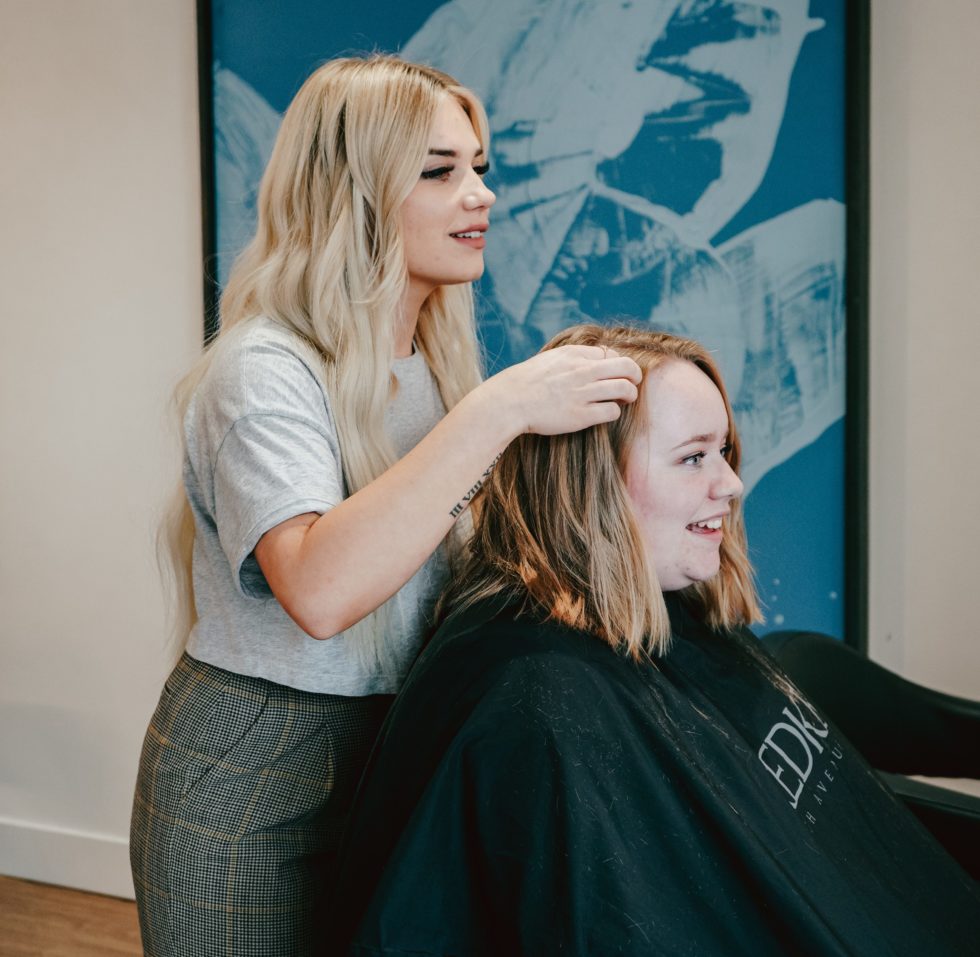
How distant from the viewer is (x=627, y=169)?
2.19 metres

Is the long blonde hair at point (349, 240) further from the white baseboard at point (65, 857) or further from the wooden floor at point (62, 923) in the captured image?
the white baseboard at point (65, 857)

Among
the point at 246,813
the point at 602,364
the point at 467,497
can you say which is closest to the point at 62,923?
the point at 246,813

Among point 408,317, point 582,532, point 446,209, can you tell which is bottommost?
point 582,532

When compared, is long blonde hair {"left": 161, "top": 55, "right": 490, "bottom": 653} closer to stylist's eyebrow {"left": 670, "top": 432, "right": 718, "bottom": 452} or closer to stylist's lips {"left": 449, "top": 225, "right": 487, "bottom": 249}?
stylist's lips {"left": 449, "top": 225, "right": 487, "bottom": 249}

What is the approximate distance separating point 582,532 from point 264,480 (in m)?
0.39

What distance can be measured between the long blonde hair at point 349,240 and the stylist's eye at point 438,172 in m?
0.03

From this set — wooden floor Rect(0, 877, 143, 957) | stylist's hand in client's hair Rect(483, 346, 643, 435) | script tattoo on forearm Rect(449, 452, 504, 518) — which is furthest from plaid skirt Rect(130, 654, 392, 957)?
wooden floor Rect(0, 877, 143, 957)

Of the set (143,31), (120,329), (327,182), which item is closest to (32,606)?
(120,329)

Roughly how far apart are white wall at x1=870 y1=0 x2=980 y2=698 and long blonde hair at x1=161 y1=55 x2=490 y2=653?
47.1 inches

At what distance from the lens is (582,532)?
49.8 inches

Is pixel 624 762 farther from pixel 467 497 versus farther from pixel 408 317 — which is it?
pixel 408 317

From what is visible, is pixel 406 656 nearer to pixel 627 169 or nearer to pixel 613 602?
pixel 613 602

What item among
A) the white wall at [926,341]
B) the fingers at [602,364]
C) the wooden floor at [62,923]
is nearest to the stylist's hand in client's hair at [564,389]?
the fingers at [602,364]

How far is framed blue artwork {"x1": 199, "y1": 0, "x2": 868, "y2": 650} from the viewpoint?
82.1 inches
